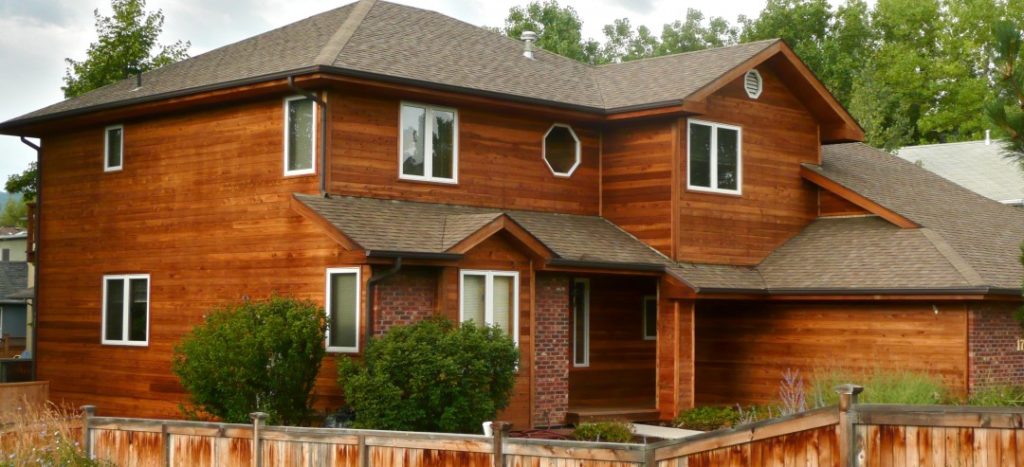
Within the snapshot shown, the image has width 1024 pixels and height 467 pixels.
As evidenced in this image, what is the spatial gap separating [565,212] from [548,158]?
99 centimetres

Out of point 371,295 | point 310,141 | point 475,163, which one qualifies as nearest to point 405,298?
point 371,295

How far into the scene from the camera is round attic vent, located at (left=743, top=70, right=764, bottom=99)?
79.3ft

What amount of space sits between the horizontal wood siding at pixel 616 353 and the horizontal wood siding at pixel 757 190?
1.42 metres

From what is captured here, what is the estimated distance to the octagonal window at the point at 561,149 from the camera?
2327 cm

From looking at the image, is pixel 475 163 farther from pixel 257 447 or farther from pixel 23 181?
pixel 23 181

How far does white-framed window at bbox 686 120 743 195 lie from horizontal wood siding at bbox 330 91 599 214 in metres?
1.84

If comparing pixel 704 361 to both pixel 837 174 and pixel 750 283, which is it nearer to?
pixel 750 283

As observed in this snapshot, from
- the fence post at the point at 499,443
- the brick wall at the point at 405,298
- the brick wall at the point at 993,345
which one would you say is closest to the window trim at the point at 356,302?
the brick wall at the point at 405,298

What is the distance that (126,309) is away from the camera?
75.2 ft

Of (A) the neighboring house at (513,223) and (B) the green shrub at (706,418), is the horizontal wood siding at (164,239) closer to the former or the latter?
(A) the neighboring house at (513,223)

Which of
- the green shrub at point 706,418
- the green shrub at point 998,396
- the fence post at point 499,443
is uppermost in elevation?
the fence post at point 499,443

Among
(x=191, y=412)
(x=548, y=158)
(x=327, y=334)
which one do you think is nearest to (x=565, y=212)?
(x=548, y=158)

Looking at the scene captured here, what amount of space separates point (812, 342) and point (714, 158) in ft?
11.9

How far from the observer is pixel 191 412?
19.1 metres
